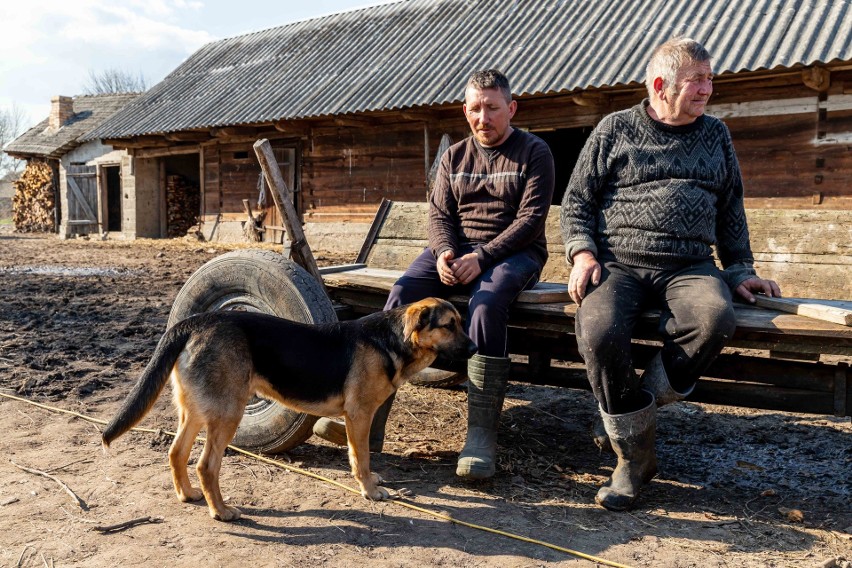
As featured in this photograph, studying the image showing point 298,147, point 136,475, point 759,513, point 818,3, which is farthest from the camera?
point 298,147

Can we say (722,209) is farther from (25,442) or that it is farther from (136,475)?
(25,442)

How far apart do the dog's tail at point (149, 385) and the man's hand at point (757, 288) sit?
239 cm

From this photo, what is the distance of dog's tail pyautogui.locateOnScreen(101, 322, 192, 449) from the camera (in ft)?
8.82

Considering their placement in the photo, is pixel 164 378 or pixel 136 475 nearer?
pixel 164 378

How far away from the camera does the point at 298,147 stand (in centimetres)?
1534

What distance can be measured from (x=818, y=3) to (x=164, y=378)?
10.6m

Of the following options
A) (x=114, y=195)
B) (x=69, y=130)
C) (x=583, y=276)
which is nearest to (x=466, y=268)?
(x=583, y=276)

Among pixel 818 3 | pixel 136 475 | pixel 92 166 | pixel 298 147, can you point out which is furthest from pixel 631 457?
pixel 92 166

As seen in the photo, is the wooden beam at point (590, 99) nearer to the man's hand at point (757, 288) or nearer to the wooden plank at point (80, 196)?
the man's hand at point (757, 288)

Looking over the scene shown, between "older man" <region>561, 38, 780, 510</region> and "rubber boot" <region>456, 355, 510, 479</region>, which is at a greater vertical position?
"older man" <region>561, 38, 780, 510</region>

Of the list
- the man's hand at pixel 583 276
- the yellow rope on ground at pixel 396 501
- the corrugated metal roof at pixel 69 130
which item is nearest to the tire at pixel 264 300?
the yellow rope on ground at pixel 396 501

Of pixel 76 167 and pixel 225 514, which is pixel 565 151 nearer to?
pixel 225 514

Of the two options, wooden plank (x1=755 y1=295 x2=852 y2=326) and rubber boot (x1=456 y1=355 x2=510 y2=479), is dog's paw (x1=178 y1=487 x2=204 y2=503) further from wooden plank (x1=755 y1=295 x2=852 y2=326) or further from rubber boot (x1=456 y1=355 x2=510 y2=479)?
wooden plank (x1=755 y1=295 x2=852 y2=326)

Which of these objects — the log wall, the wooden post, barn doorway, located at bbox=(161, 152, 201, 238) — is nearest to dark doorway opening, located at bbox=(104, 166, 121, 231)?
barn doorway, located at bbox=(161, 152, 201, 238)
